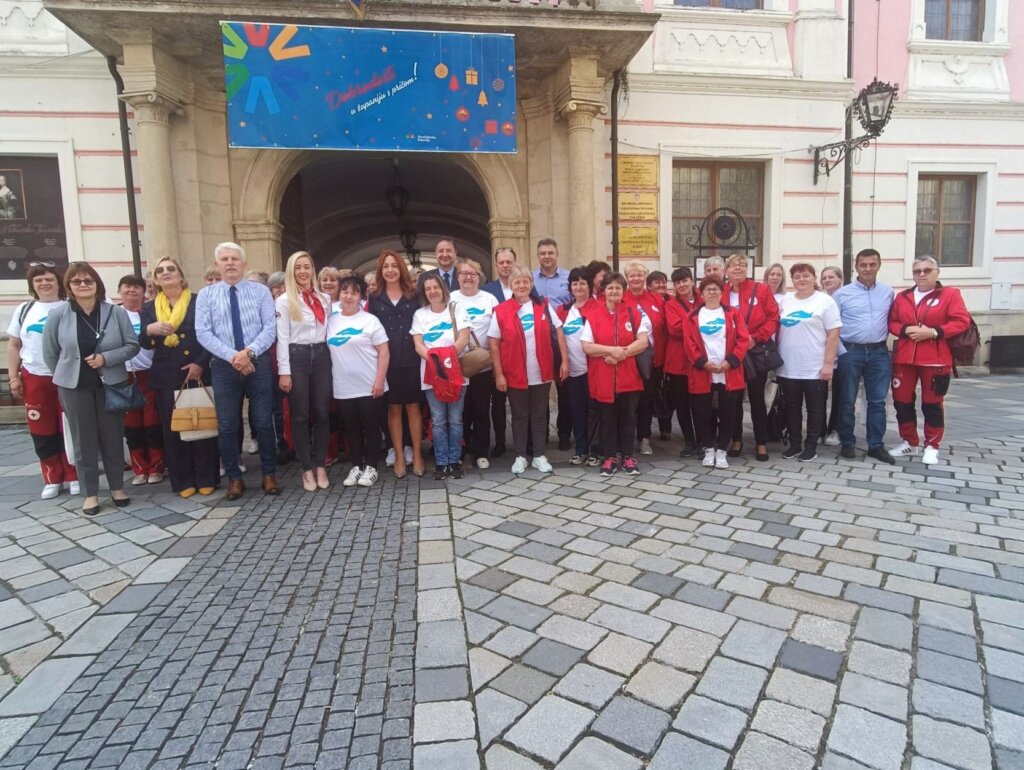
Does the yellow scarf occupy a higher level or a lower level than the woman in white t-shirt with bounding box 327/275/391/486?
higher

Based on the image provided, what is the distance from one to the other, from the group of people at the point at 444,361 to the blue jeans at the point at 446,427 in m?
0.02

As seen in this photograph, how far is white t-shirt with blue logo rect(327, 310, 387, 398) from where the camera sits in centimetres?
489

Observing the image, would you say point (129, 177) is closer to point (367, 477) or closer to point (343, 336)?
point (343, 336)

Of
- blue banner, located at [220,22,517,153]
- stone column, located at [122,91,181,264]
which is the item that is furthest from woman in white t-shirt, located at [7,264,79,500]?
blue banner, located at [220,22,517,153]

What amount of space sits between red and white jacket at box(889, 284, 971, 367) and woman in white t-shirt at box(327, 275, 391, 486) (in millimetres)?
4564

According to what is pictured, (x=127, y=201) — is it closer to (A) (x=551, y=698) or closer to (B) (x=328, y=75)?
(B) (x=328, y=75)

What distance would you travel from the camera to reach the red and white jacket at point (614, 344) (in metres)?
5.02

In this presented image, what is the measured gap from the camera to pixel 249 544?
3758 mm

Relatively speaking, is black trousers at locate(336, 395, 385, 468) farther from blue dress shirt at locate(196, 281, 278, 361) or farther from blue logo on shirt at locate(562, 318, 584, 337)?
blue logo on shirt at locate(562, 318, 584, 337)

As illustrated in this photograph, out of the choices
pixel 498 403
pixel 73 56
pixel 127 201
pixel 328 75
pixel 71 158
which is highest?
pixel 73 56

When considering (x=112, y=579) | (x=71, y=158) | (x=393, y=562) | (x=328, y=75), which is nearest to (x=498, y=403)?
(x=393, y=562)

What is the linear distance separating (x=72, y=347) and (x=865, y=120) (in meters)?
9.61

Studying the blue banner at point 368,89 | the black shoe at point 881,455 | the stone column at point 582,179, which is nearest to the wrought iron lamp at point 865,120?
the stone column at point 582,179

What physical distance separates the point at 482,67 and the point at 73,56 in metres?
5.50
